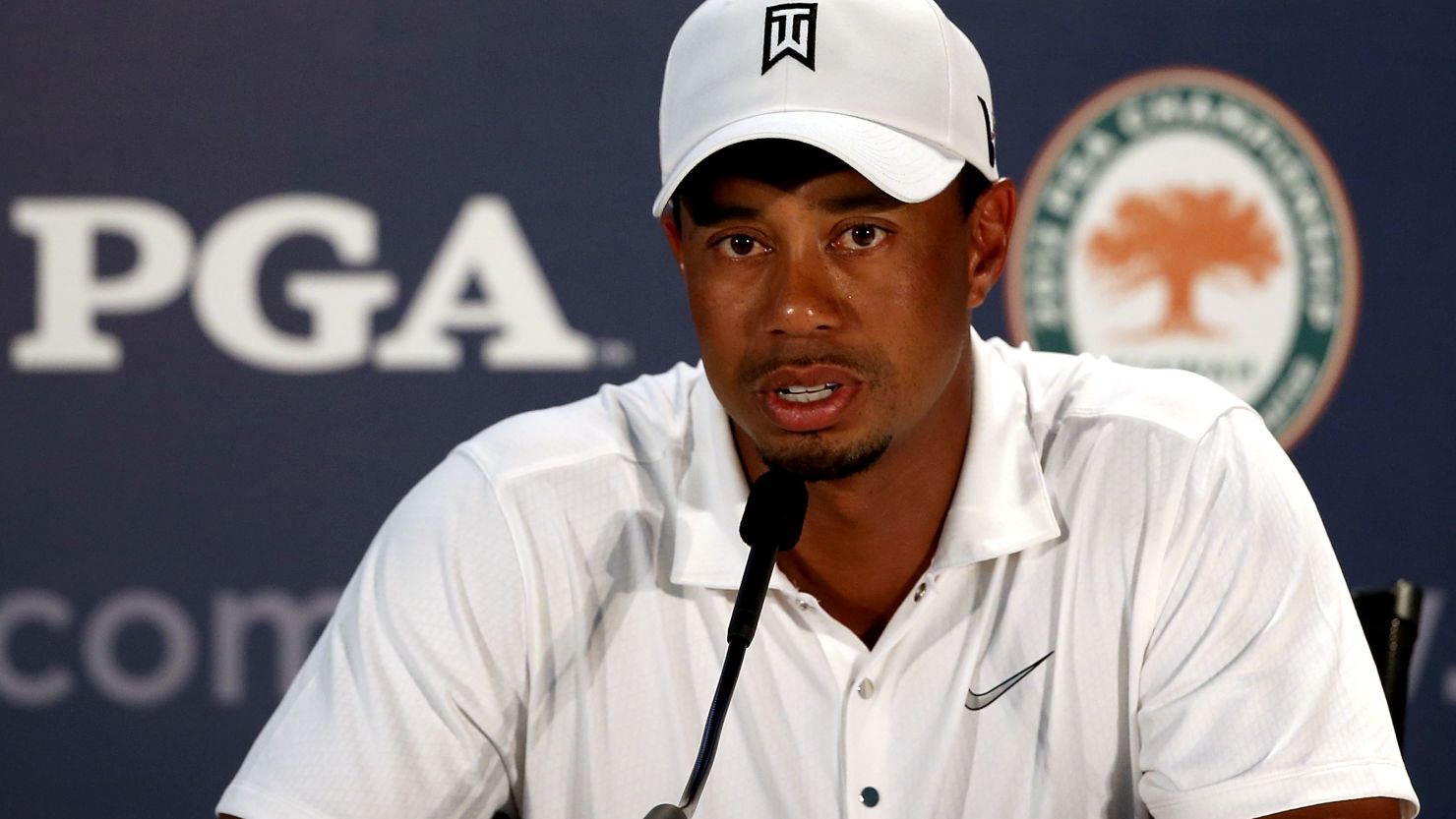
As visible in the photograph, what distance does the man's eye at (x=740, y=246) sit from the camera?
142 centimetres

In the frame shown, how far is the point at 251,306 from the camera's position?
2.47 meters

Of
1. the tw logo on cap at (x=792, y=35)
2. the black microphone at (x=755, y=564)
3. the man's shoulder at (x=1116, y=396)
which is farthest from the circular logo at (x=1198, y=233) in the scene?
the black microphone at (x=755, y=564)

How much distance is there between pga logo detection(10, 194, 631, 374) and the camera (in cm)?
245

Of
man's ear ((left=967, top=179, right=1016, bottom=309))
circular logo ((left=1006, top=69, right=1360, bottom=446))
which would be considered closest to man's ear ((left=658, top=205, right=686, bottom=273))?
man's ear ((left=967, top=179, right=1016, bottom=309))

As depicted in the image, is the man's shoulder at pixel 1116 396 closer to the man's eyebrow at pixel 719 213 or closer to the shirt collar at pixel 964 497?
the shirt collar at pixel 964 497

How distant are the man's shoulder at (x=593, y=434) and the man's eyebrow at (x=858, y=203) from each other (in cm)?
30

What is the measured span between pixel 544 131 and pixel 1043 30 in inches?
30.9

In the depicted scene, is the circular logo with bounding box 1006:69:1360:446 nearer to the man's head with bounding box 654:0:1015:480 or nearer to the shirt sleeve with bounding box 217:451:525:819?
the man's head with bounding box 654:0:1015:480

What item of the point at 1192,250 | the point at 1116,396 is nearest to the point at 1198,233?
the point at 1192,250

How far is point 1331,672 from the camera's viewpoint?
135 centimetres

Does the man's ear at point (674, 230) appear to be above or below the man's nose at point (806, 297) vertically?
above

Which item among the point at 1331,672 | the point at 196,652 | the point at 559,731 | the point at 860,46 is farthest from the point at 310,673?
the point at 196,652

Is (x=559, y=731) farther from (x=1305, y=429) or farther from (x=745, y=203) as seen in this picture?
(x=1305, y=429)

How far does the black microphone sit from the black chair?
611mm
